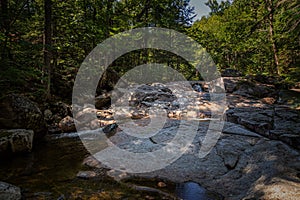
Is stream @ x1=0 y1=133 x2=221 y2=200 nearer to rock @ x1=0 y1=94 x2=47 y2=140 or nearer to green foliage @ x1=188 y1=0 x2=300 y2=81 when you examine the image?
rock @ x1=0 y1=94 x2=47 y2=140

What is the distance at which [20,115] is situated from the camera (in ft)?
23.3

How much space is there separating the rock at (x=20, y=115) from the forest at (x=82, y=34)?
57 centimetres

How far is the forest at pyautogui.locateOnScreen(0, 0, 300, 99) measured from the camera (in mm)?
7242

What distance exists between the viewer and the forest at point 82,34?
7242mm

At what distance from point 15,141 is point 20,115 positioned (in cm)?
133

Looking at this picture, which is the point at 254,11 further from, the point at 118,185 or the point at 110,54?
the point at 118,185

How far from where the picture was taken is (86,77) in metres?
15.9

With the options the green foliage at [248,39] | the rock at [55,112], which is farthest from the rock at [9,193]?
the green foliage at [248,39]

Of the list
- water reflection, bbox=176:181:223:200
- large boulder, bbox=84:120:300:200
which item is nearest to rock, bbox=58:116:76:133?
large boulder, bbox=84:120:300:200

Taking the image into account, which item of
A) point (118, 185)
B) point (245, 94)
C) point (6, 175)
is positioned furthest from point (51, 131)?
point (245, 94)

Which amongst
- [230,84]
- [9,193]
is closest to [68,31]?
[230,84]

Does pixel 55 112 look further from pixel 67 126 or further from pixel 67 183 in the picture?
pixel 67 183

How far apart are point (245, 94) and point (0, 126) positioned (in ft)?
44.7

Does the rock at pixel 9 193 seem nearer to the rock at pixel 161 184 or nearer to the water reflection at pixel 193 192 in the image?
the rock at pixel 161 184
